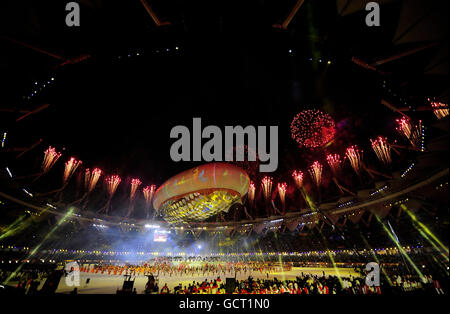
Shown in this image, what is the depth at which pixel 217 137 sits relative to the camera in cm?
1404

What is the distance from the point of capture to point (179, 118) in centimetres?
1328

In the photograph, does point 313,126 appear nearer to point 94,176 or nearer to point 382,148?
point 382,148

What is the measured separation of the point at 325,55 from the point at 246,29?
303cm

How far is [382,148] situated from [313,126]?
22.4ft

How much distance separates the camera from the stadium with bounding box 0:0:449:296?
17.1ft

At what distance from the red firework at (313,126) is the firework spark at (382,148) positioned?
178 inches

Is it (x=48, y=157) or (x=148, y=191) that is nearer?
(x=48, y=157)

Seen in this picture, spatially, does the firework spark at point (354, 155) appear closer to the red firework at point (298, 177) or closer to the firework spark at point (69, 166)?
the red firework at point (298, 177)

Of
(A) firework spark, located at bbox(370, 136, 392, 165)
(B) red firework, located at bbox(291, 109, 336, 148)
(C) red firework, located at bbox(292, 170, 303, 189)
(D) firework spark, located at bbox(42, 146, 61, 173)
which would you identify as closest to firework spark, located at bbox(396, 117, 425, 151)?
(A) firework spark, located at bbox(370, 136, 392, 165)

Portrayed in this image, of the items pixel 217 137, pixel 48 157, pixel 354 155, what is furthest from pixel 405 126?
pixel 48 157

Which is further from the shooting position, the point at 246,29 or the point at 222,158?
the point at 222,158

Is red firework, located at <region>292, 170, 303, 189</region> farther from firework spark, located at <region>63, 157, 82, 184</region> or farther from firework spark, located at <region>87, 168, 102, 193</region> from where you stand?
firework spark, located at <region>63, 157, 82, 184</region>

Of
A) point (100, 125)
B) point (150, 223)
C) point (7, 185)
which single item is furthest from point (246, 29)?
point (150, 223)
